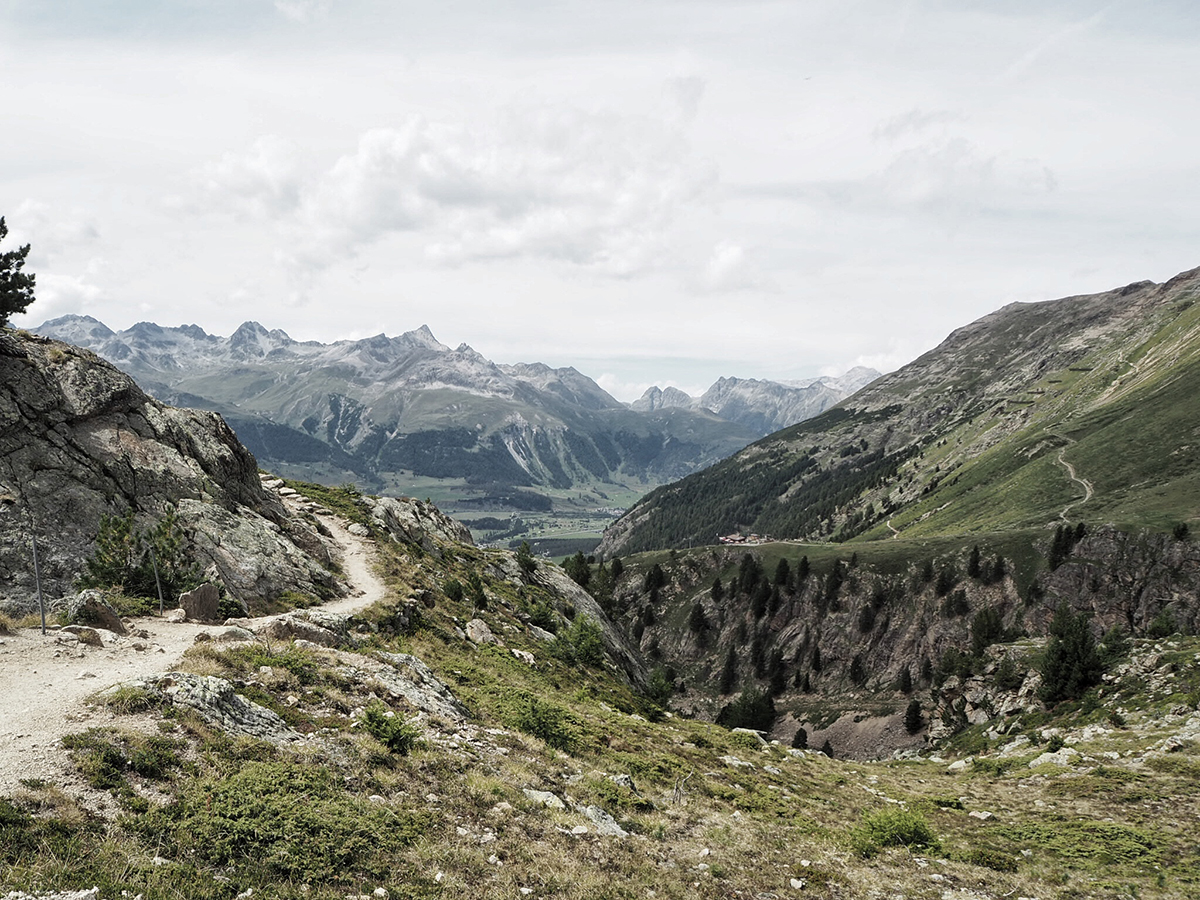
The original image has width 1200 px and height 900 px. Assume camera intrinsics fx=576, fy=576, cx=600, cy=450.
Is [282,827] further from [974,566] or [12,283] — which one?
[974,566]

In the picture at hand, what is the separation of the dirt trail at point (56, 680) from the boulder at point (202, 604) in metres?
1.36

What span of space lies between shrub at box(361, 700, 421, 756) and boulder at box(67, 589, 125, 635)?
645 inches

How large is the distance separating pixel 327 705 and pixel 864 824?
2337cm

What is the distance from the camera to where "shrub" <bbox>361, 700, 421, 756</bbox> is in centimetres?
2036

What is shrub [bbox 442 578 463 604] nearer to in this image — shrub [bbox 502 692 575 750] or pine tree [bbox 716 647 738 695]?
shrub [bbox 502 692 575 750]

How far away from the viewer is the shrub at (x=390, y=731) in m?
20.4

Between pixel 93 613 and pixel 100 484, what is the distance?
18797mm

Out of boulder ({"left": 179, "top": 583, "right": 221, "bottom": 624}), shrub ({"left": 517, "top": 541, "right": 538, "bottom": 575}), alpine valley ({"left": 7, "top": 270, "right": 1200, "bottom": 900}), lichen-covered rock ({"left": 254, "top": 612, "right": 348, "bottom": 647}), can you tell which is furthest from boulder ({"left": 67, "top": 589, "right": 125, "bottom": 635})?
shrub ({"left": 517, "top": 541, "right": 538, "bottom": 575})

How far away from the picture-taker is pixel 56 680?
20.2 metres

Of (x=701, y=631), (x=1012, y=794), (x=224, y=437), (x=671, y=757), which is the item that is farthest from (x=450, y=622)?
(x=701, y=631)

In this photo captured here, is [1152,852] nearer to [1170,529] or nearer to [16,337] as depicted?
[16,337]

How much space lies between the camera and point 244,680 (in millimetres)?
22766

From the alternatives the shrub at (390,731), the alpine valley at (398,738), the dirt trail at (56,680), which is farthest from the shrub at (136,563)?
the shrub at (390,731)

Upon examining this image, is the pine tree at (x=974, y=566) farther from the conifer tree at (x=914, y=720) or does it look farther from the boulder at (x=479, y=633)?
the boulder at (x=479, y=633)
